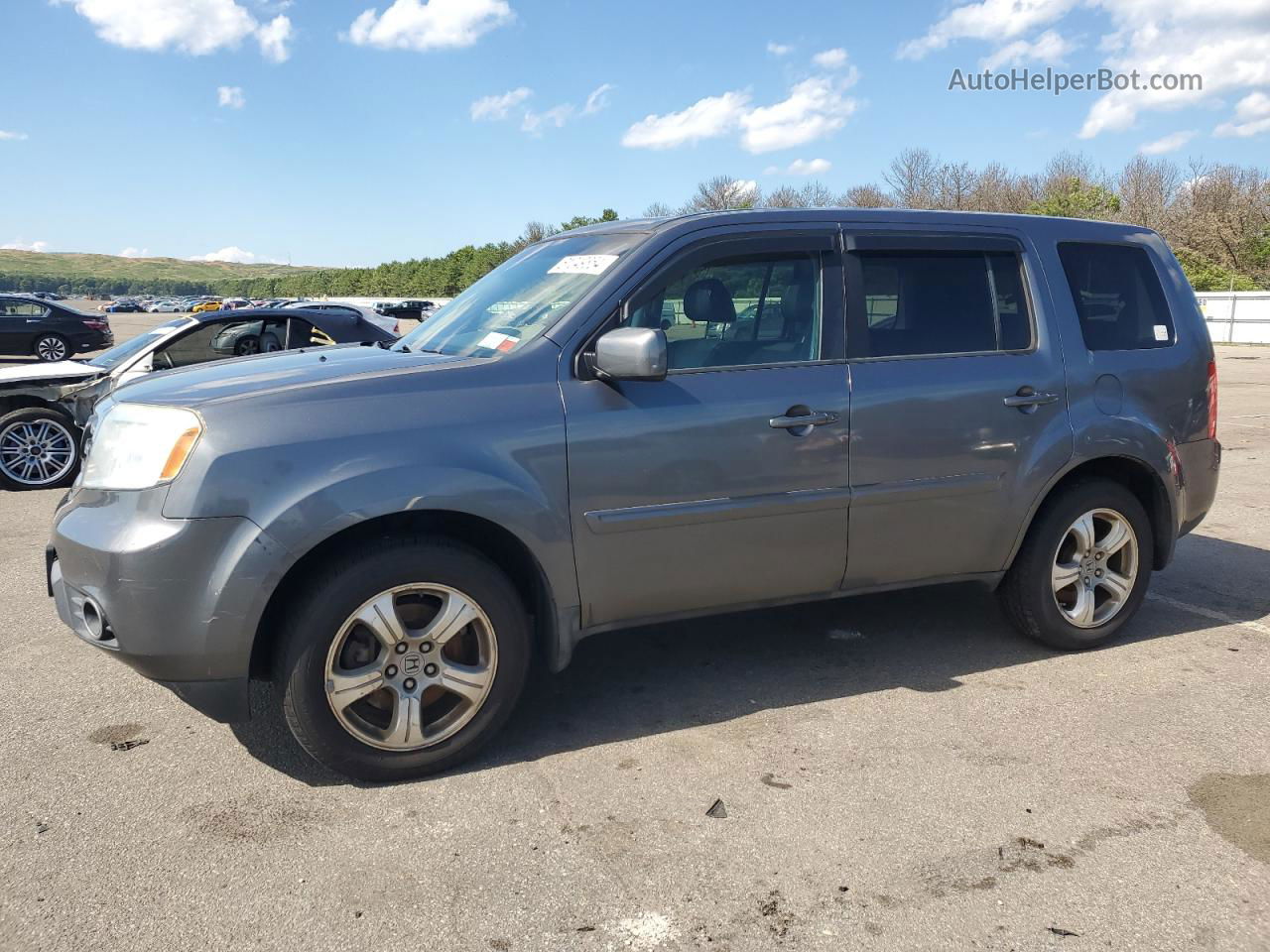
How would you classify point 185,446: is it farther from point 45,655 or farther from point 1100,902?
point 1100,902

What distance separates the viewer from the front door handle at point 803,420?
3.81 meters

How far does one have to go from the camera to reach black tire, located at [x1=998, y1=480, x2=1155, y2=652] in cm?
450

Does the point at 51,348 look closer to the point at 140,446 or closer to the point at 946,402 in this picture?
the point at 140,446

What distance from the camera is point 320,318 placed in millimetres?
9867

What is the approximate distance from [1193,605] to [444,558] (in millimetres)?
4077

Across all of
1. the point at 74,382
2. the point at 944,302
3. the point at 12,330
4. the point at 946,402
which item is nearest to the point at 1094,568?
the point at 946,402

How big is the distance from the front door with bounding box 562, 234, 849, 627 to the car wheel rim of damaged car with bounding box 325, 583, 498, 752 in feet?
1.41

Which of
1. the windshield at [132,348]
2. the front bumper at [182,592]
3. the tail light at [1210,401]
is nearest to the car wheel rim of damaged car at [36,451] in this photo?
the windshield at [132,348]

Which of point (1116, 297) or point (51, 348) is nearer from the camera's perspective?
point (1116, 297)

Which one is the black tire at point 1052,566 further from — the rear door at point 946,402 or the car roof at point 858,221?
the car roof at point 858,221

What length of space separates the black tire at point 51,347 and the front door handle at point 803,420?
24009 mm

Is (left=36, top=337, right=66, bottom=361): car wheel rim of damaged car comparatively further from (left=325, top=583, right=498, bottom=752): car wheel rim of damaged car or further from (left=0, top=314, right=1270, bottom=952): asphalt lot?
(left=325, top=583, right=498, bottom=752): car wheel rim of damaged car

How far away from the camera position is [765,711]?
4.00 metres

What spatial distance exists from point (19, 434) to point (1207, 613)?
8.98m
